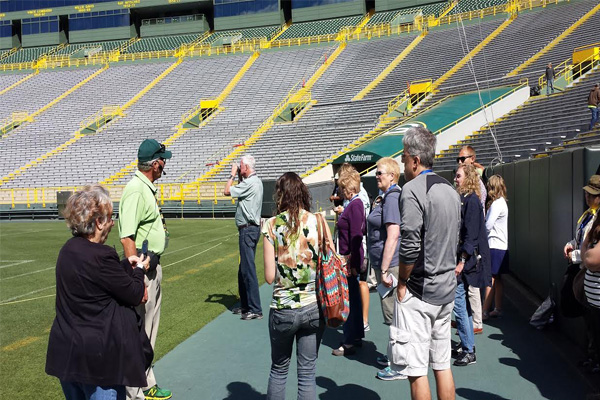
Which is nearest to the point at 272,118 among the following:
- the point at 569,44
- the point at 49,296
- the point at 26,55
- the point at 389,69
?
the point at 389,69

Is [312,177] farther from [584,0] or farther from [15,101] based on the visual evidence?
[15,101]

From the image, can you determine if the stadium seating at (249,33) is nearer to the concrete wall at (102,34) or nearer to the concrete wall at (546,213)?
the concrete wall at (102,34)

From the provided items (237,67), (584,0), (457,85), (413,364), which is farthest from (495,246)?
(237,67)

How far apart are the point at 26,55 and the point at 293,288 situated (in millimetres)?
54746

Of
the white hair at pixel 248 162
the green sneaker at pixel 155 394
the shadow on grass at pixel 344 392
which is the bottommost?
the shadow on grass at pixel 344 392

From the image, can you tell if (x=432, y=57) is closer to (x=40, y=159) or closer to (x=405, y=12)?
(x=405, y=12)

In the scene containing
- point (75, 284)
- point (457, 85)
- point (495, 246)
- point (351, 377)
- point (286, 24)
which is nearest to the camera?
point (75, 284)

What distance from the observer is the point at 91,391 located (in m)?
2.86

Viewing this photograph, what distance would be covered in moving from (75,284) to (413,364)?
2.07 metres

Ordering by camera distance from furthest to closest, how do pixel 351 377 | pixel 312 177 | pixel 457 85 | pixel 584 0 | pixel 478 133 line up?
pixel 584 0 → pixel 457 85 → pixel 312 177 → pixel 478 133 → pixel 351 377

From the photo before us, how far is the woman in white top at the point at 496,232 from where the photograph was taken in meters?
6.67

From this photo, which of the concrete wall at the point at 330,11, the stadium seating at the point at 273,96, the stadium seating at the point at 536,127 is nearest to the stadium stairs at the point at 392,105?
the stadium seating at the point at 273,96

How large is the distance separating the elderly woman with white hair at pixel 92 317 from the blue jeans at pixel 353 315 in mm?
2968

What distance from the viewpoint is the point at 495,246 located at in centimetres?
682
